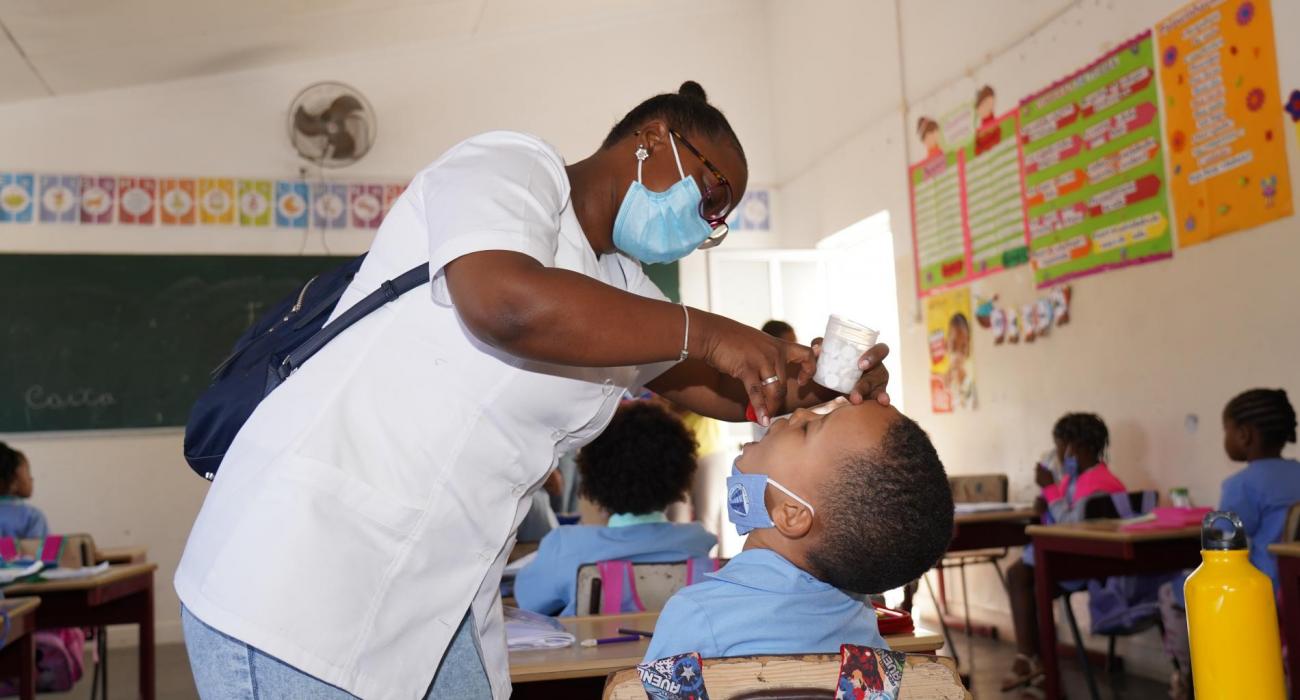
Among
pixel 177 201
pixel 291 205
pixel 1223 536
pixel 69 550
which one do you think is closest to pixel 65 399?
pixel 177 201

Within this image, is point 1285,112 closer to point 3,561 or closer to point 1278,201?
point 1278,201

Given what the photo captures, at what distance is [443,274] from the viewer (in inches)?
41.5

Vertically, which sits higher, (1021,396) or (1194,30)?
(1194,30)

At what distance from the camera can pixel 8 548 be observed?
3932 millimetres

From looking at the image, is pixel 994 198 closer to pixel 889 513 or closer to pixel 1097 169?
pixel 1097 169

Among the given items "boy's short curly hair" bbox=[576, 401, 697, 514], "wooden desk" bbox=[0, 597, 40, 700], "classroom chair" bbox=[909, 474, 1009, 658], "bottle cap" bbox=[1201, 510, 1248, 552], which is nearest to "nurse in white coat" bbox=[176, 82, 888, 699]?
"bottle cap" bbox=[1201, 510, 1248, 552]

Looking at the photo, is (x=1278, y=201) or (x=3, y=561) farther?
(x=1278, y=201)

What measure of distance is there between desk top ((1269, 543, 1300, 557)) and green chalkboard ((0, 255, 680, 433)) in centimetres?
558

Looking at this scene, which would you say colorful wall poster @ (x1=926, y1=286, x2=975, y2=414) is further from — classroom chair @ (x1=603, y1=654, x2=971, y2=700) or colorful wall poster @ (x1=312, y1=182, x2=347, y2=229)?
classroom chair @ (x1=603, y1=654, x2=971, y2=700)

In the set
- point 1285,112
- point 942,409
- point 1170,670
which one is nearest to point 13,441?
point 942,409

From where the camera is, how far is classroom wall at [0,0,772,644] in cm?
664

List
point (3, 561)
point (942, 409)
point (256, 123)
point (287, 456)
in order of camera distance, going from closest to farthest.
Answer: point (287, 456)
point (3, 561)
point (942, 409)
point (256, 123)

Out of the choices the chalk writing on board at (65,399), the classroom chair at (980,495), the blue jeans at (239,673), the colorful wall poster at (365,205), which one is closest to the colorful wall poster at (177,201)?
the colorful wall poster at (365,205)

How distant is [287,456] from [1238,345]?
3.72 metres
